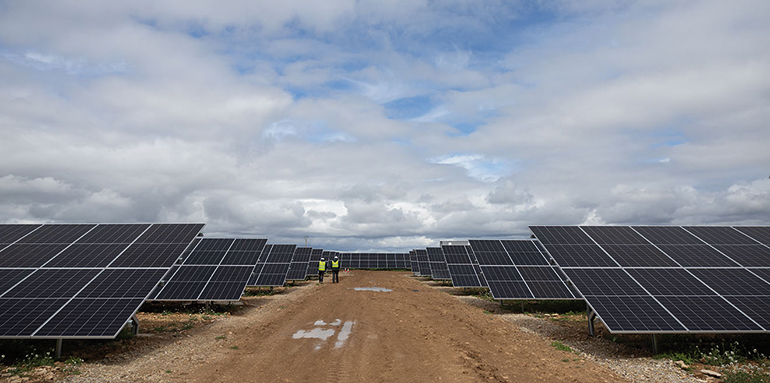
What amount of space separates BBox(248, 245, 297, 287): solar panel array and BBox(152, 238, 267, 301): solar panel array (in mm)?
2921

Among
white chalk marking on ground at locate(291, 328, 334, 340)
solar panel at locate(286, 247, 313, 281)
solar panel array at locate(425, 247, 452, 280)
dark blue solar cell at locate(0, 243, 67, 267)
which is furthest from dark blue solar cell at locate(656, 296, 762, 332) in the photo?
solar panel at locate(286, 247, 313, 281)

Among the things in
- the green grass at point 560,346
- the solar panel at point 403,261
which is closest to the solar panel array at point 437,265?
the solar panel at point 403,261

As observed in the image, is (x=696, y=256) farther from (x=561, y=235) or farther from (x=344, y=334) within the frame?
(x=344, y=334)

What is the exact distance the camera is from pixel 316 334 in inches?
573

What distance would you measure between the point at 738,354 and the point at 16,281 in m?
22.8

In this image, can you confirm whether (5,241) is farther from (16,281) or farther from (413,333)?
(413,333)

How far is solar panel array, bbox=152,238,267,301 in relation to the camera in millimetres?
19922

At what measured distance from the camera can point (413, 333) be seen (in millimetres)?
14672

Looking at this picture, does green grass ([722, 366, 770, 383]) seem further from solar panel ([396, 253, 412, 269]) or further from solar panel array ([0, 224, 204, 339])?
solar panel ([396, 253, 412, 269])

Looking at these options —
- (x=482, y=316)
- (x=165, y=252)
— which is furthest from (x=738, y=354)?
(x=165, y=252)

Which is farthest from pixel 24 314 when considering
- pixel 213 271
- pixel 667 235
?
pixel 667 235

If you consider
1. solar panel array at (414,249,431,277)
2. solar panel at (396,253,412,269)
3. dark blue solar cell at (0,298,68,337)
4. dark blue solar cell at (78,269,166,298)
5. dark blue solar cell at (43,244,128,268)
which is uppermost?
dark blue solar cell at (43,244,128,268)

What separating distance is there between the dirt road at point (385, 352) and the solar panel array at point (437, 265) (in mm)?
18007

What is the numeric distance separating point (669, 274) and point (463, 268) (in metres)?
18.2
